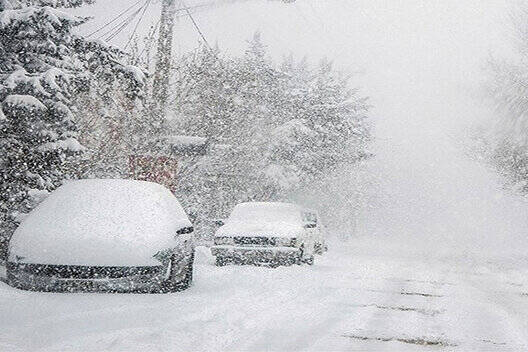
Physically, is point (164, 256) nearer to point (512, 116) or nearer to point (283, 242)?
point (283, 242)

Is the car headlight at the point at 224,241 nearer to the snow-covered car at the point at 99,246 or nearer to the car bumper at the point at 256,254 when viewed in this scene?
the car bumper at the point at 256,254

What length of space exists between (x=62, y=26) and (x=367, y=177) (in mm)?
60652

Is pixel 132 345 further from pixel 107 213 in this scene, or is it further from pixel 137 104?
pixel 137 104

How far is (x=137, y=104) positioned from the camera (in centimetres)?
1131

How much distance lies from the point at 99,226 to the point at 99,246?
0.48 meters

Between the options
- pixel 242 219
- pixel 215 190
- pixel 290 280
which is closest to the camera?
pixel 290 280

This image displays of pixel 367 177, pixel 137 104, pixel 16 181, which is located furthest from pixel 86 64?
pixel 367 177

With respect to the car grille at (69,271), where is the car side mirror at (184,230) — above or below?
above

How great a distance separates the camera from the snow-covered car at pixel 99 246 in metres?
7.12

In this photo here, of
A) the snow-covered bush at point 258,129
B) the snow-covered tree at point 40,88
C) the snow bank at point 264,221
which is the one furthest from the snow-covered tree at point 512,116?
the snow-covered tree at point 40,88

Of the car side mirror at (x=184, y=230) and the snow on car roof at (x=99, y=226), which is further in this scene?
the car side mirror at (x=184, y=230)

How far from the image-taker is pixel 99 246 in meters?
7.21

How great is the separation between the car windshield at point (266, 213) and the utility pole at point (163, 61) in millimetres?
3071

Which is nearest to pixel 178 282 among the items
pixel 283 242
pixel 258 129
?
pixel 283 242
